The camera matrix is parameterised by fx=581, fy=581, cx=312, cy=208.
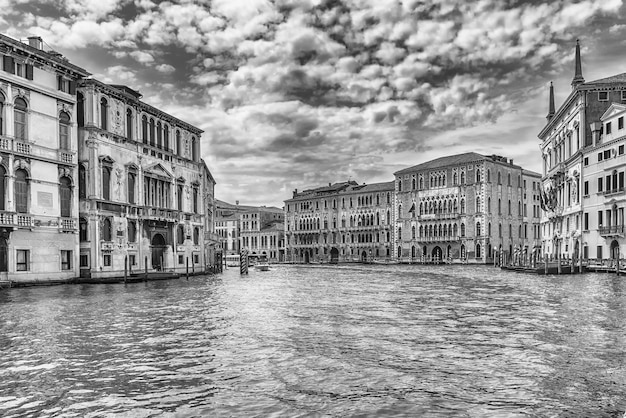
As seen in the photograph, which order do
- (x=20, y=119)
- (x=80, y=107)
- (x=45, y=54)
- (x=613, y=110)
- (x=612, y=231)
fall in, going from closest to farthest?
(x=20, y=119), (x=45, y=54), (x=80, y=107), (x=612, y=231), (x=613, y=110)

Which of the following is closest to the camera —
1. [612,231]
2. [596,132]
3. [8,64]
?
[8,64]

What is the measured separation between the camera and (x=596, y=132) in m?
36.8

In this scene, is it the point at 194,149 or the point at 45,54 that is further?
the point at 194,149

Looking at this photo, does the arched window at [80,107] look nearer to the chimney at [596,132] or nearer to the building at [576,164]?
the building at [576,164]

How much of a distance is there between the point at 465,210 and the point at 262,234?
124 feet

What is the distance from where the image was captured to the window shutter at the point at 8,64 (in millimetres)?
23344

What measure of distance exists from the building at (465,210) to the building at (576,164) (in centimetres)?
1416

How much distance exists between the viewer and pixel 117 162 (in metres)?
30.0

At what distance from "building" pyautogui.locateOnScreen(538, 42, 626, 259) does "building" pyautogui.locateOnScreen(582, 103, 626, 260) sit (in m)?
0.07

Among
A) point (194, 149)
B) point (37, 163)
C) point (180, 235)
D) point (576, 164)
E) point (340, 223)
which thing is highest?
point (194, 149)

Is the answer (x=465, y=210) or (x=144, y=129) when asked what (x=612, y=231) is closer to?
(x=144, y=129)

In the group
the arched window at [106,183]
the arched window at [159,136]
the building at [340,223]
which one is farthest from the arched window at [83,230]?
the building at [340,223]

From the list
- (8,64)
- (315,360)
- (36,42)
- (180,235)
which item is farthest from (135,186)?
(315,360)

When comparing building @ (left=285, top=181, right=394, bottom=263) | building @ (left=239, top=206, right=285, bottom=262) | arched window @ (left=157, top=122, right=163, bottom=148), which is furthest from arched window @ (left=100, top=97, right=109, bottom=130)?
building @ (left=239, top=206, right=285, bottom=262)
